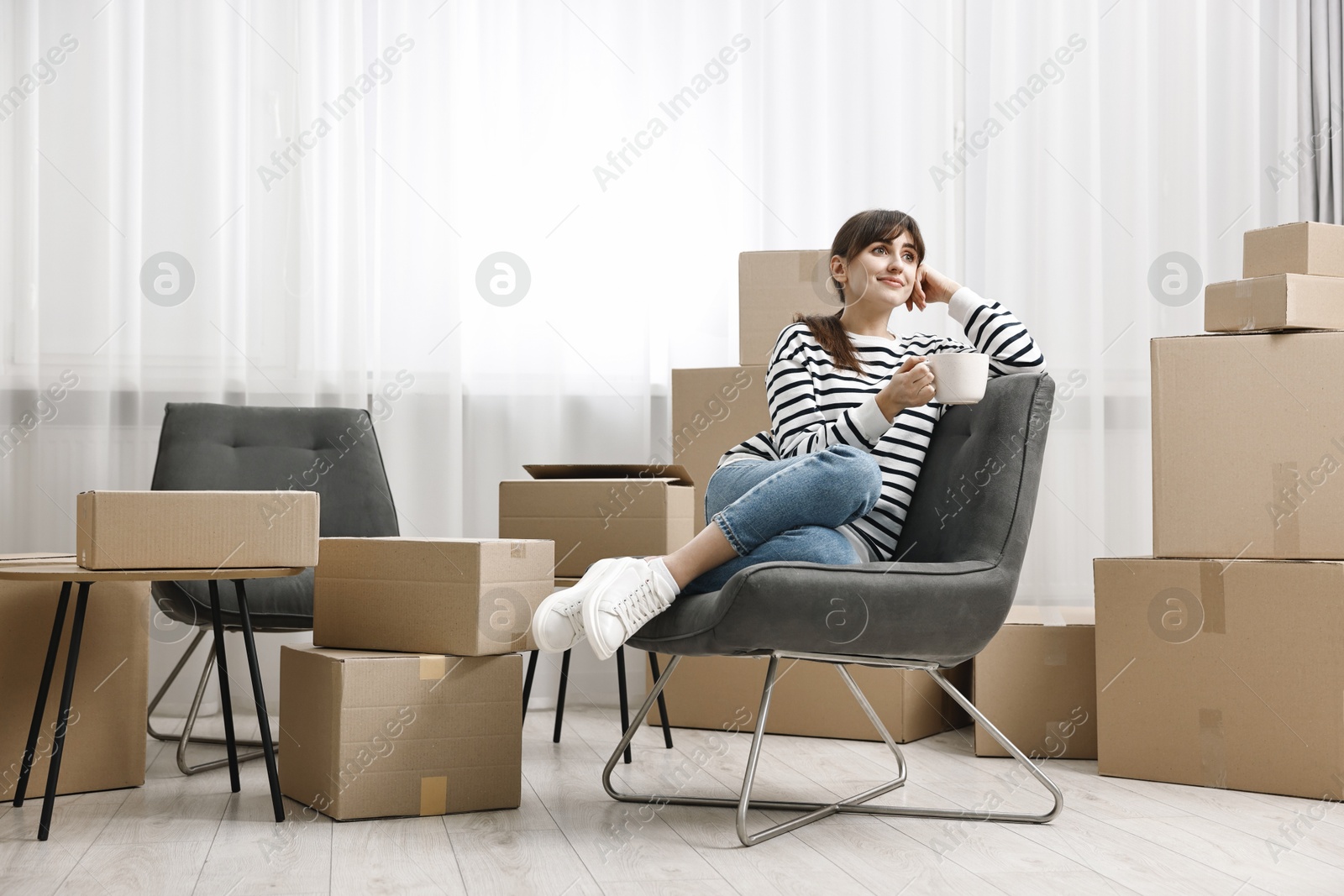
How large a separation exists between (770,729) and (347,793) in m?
1.10

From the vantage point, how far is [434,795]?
5.79ft

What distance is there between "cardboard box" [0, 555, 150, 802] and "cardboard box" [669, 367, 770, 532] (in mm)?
1190

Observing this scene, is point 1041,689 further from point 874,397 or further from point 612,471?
point 612,471

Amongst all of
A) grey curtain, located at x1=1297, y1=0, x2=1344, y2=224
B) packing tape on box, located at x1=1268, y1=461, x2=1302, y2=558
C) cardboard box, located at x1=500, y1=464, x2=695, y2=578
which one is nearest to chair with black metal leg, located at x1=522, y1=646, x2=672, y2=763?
cardboard box, located at x1=500, y1=464, x2=695, y2=578

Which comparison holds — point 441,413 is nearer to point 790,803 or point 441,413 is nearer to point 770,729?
point 770,729

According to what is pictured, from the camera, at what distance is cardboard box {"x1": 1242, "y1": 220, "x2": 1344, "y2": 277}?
6.46ft

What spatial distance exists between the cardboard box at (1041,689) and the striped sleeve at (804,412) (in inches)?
27.1

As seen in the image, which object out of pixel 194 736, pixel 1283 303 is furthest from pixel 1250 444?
pixel 194 736

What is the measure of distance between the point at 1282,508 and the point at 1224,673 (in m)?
0.30

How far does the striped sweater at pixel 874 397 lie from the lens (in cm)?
188

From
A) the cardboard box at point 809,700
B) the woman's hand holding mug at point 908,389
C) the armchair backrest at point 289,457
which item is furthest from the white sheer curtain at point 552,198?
the woman's hand holding mug at point 908,389

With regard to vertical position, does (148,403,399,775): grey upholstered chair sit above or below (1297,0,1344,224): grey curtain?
below

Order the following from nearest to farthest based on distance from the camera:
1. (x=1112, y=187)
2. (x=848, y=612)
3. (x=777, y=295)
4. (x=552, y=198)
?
1. (x=848, y=612)
2. (x=777, y=295)
3. (x=552, y=198)
4. (x=1112, y=187)

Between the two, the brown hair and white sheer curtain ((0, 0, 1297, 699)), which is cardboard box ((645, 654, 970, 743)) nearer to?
white sheer curtain ((0, 0, 1297, 699))
